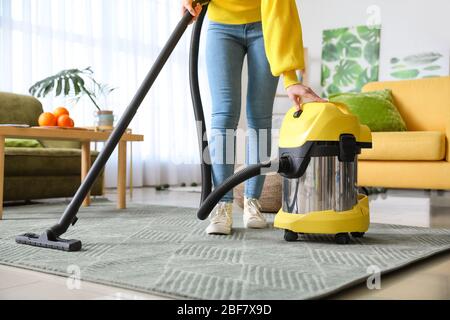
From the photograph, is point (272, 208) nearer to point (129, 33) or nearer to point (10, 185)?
point (10, 185)

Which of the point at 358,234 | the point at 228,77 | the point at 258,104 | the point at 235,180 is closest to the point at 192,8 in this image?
the point at 228,77

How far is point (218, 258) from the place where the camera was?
1.43 meters

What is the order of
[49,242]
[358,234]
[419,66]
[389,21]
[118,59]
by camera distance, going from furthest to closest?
[389,21] → [419,66] → [118,59] → [358,234] → [49,242]

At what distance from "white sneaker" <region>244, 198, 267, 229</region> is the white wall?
413 cm

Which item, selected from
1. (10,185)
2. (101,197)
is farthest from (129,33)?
(10,185)

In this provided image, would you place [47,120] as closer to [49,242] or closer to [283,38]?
[49,242]

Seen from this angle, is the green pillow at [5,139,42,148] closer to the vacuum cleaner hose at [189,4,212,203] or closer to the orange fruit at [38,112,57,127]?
the orange fruit at [38,112,57,127]

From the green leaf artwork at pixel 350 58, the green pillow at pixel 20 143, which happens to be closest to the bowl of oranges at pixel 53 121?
the green pillow at pixel 20 143

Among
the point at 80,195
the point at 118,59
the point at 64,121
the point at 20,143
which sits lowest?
the point at 80,195

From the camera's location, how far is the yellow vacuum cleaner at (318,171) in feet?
5.33

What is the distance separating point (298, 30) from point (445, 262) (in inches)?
32.4

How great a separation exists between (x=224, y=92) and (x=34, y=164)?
1781mm
